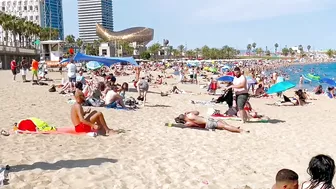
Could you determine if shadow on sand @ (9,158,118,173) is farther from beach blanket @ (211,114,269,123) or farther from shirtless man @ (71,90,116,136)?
beach blanket @ (211,114,269,123)

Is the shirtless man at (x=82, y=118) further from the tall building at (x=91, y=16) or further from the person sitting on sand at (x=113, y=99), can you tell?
the tall building at (x=91, y=16)

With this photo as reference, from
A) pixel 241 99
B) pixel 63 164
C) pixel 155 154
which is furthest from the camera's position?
pixel 241 99

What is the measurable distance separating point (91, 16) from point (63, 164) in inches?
6960

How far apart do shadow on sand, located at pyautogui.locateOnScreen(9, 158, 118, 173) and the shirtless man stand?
1651mm

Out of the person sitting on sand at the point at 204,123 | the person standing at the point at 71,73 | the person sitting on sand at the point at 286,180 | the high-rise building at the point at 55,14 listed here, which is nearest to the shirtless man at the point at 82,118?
the person sitting on sand at the point at 204,123

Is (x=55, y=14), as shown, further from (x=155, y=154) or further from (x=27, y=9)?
(x=155, y=154)

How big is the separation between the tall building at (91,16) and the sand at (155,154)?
168411 millimetres

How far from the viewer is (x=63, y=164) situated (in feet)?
17.6

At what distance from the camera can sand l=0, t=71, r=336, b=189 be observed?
4.99 metres

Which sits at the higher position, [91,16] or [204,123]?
[91,16]

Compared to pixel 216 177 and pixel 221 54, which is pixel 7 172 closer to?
pixel 216 177

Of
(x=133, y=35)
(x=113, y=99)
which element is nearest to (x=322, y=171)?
(x=113, y=99)

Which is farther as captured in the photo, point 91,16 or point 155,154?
point 91,16

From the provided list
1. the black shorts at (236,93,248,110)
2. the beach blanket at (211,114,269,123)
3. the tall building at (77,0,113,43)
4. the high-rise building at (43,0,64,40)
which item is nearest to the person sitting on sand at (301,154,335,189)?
the black shorts at (236,93,248,110)
